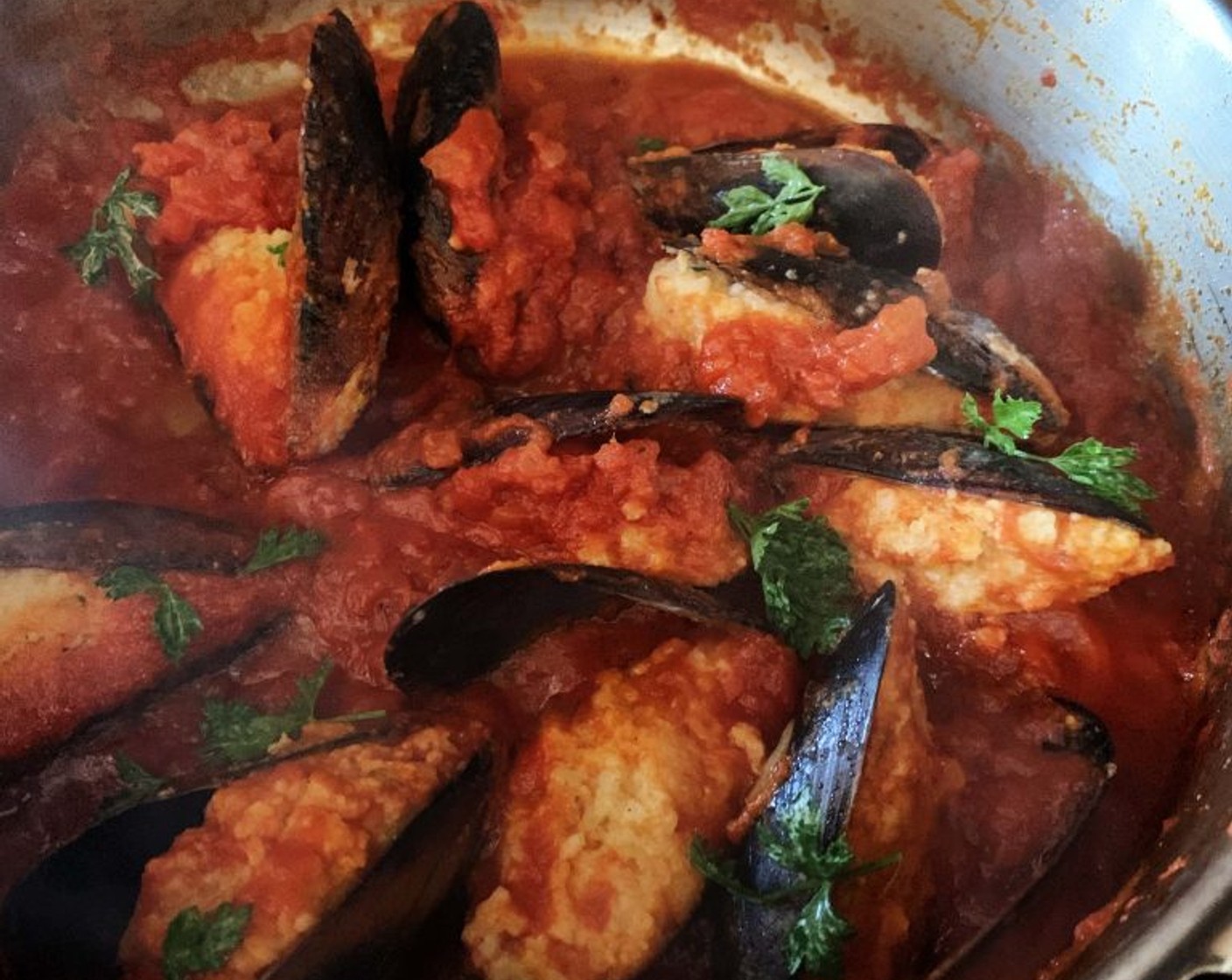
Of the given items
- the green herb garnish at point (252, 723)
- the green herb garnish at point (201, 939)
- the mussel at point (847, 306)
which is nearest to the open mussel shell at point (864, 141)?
the mussel at point (847, 306)

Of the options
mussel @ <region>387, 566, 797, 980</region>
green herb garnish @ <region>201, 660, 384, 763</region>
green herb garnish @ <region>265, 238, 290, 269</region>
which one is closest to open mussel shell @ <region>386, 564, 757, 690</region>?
mussel @ <region>387, 566, 797, 980</region>

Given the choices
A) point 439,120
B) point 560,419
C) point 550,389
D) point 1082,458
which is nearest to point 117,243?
point 439,120

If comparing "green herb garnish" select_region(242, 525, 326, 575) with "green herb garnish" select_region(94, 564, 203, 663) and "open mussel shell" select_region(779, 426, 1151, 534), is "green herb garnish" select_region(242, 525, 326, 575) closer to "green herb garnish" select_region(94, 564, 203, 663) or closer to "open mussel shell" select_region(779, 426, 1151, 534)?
"green herb garnish" select_region(94, 564, 203, 663)

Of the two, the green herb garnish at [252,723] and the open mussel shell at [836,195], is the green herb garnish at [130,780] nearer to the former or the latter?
the green herb garnish at [252,723]

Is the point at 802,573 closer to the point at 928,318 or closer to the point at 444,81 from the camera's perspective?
the point at 928,318

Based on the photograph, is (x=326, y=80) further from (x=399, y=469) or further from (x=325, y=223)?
(x=399, y=469)
